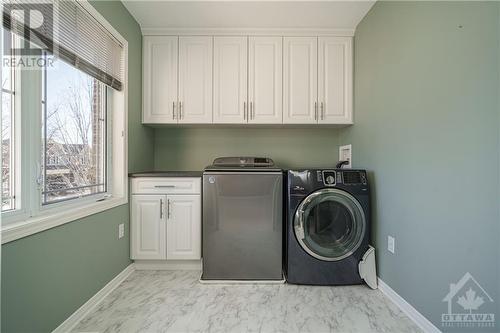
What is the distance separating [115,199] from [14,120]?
0.89 m

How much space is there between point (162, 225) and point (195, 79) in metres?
1.49

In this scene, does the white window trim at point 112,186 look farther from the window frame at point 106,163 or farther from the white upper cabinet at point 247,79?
the white upper cabinet at point 247,79

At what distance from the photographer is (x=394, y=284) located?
1602 millimetres

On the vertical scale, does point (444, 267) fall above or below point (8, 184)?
below

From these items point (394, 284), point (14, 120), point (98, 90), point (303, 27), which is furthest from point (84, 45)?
point (394, 284)

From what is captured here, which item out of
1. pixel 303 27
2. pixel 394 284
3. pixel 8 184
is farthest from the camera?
pixel 303 27

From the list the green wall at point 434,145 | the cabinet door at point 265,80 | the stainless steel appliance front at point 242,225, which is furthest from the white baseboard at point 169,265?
the green wall at point 434,145

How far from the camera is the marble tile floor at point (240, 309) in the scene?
136 centimetres

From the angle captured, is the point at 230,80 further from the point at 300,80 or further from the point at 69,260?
the point at 69,260

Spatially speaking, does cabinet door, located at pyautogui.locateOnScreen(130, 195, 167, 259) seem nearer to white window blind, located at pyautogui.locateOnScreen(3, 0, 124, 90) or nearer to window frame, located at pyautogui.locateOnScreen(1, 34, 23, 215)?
window frame, located at pyautogui.locateOnScreen(1, 34, 23, 215)

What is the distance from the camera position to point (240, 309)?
1.52 meters

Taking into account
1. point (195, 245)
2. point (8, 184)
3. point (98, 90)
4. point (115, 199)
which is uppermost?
point (98, 90)

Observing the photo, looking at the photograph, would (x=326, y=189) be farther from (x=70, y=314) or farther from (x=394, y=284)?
(x=70, y=314)

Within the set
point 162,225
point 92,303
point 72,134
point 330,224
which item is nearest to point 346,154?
point 330,224
